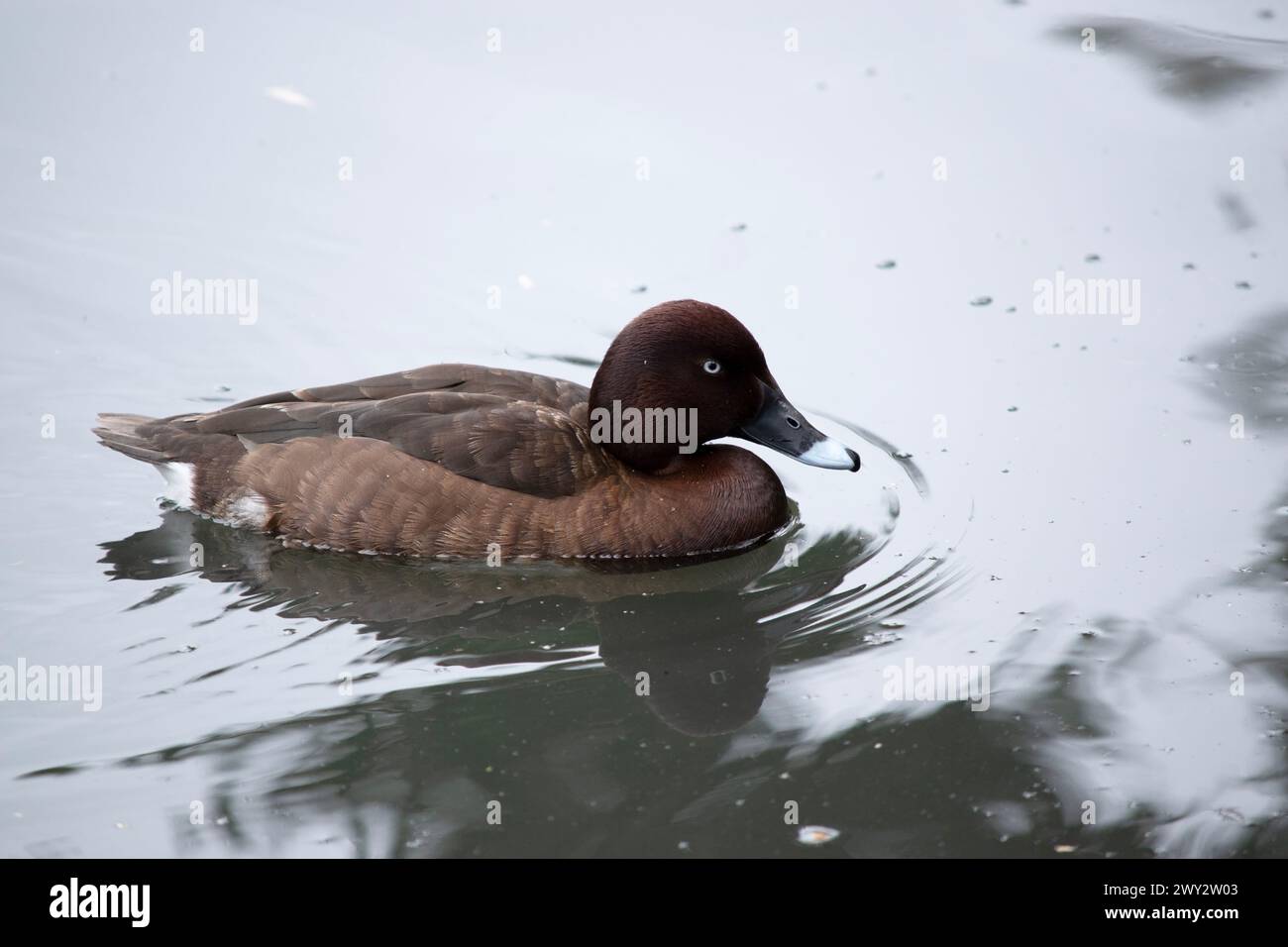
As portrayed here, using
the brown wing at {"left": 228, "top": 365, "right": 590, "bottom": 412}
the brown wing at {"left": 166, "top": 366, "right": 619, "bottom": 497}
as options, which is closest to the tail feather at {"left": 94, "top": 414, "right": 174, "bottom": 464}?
the brown wing at {"left": 166, "top": 366, "right": 619, "bottom": 497}

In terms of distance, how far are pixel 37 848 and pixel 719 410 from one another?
11.8 feet

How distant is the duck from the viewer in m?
7.16

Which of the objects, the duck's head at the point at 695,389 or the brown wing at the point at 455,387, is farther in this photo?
the brown wing at the point at 455,387

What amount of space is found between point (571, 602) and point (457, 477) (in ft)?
2.64

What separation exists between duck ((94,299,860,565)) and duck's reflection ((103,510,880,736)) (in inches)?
4.6

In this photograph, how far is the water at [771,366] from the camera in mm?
5504

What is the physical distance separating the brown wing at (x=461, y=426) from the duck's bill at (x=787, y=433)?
0.72 meters

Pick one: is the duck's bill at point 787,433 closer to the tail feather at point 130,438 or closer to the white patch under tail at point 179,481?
the white patch under tail at point 179,481

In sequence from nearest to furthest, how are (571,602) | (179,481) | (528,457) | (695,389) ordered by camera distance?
(571,602) < (528,457) < (695,389) < (179,481)

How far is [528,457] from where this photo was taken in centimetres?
715

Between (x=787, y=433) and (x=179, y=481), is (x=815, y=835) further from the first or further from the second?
(x=179, y=481)

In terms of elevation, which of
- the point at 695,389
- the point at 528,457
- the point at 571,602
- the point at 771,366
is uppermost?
the point at 771,366

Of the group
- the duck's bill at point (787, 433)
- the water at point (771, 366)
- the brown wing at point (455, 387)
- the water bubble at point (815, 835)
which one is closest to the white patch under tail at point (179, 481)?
the water at point (771, 366)

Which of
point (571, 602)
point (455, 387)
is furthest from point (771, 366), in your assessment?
point (571, 602)
